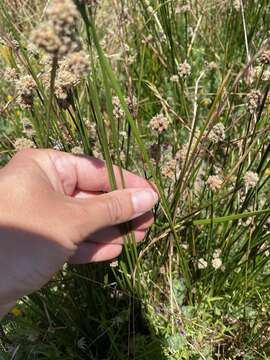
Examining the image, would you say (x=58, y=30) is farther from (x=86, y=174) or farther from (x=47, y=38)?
(x=86, y=174)

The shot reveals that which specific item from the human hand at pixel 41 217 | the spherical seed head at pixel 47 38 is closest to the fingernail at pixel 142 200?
the human hand at pixel 41 217

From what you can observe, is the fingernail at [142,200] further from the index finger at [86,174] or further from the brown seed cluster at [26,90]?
the brown seed cluster at [26,90]

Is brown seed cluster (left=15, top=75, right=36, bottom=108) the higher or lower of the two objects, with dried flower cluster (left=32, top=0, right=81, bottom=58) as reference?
lower

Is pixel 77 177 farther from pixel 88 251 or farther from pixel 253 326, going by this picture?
pixel 253 326

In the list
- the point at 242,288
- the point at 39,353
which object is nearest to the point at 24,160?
the point at 39,353

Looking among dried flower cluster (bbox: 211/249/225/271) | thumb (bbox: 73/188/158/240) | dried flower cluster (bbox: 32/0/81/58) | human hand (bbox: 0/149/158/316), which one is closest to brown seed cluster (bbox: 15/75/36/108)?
human hand (bbox: 0/149/158/316)

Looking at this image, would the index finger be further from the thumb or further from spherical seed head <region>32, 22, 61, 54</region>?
spherical seed head <region>32, 22, 61, 54</region>

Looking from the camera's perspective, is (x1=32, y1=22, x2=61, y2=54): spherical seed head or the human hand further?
the human hand
